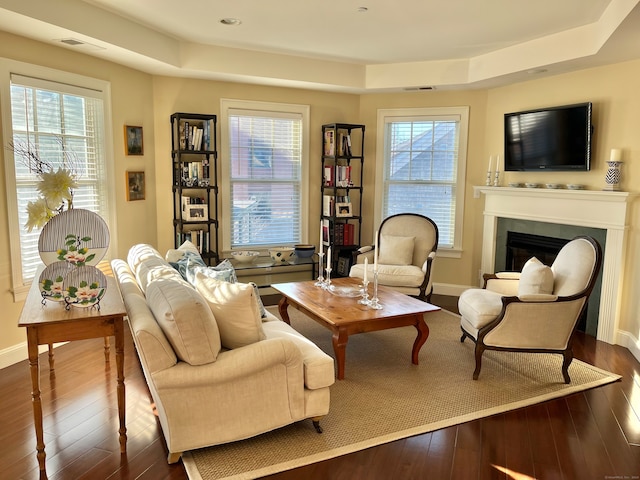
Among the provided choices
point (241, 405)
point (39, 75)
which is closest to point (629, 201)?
point (241, 405)

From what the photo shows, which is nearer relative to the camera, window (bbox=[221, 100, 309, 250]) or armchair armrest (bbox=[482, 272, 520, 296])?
armchair armrest (bbox=[482, 272, 520, 296])

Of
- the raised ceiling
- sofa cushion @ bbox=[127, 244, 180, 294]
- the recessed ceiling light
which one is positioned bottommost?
sofa cushion @ bbox=[127, 244, 180, 294]

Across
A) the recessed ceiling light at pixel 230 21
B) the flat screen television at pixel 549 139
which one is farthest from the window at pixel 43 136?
the flat screen television at pixel 549 139

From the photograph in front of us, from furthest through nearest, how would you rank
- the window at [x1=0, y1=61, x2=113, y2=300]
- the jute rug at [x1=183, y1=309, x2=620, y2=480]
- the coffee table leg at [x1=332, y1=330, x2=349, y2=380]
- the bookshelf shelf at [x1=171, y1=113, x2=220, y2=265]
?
the bookshelf shelf at [x1=171, y1=113, x2=220, y2=265], the window at [x1=0, y1=61, x2=113, y2=300], the coffee table leg at [x1=332, y1=330, x2=349, y2=380], the jute rug at [x1=183, y1=309, x2=620, y2=480]

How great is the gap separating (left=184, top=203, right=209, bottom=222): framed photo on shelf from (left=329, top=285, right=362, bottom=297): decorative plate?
1.79m

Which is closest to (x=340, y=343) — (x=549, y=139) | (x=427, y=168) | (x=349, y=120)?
(x=549, y=139)

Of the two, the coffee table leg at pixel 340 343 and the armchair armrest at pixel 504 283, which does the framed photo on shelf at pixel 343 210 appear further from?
the coffee table leg at pixel 340 343

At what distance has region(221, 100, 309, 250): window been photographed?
562 cm

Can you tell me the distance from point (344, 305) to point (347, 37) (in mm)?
2515

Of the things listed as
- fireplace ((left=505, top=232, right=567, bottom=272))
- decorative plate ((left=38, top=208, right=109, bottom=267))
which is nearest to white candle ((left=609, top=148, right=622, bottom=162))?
fireplace ((left=505, top=232, right=567, bottom=272))

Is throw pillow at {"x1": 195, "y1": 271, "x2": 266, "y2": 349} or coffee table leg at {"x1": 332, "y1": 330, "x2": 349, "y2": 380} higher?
throw pillow at {"x1": 195, "y1": 271, "x2": 266, "y2": 349}

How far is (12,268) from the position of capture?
3705 mm

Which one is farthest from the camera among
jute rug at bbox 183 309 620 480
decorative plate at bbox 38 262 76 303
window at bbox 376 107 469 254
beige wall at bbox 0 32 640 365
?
window at bbox 376 107 469 254

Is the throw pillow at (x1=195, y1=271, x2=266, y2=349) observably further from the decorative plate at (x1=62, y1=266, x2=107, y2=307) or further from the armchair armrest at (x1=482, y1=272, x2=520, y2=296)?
the armchair armrest at (x1=482, y1=272, x2=520, y2=296)
